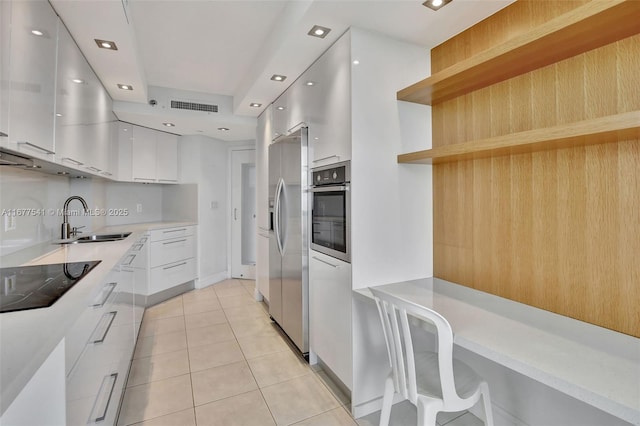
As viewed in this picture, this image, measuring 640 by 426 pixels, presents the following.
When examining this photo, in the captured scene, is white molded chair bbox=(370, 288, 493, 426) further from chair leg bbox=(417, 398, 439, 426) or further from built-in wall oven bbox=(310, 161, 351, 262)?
built-in wall oven bbox=(310, 161, 351, 262)

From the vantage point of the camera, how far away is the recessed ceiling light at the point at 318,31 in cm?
192

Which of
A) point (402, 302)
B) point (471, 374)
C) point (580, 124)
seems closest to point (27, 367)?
point (402, 302)

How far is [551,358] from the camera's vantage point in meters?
1.05

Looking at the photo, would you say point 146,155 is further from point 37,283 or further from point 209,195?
point 37,283

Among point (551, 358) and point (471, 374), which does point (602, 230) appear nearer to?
point (551, 358)

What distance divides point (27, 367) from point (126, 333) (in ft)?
5.37

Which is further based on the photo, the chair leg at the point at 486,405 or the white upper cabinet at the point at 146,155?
the white upper cabinet at the point at 146,155

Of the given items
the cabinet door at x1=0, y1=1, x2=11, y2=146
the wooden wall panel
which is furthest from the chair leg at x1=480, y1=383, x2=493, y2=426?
the cabinet door at x1=0, y1=1, x2=11, y2=146

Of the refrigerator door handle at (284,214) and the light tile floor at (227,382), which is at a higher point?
the refrigerator door handle at (284,214)

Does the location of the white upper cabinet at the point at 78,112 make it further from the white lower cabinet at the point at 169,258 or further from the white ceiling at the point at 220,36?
the white lower cabinet at the point at 169,258

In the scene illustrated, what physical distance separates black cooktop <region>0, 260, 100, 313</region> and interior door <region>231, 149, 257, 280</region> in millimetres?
3395

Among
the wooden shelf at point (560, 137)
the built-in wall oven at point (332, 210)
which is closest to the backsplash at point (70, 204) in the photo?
the built-in wall oven at point (332, 210)

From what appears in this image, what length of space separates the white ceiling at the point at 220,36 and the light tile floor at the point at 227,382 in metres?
2.38

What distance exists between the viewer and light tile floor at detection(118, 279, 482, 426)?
73.9 inches
